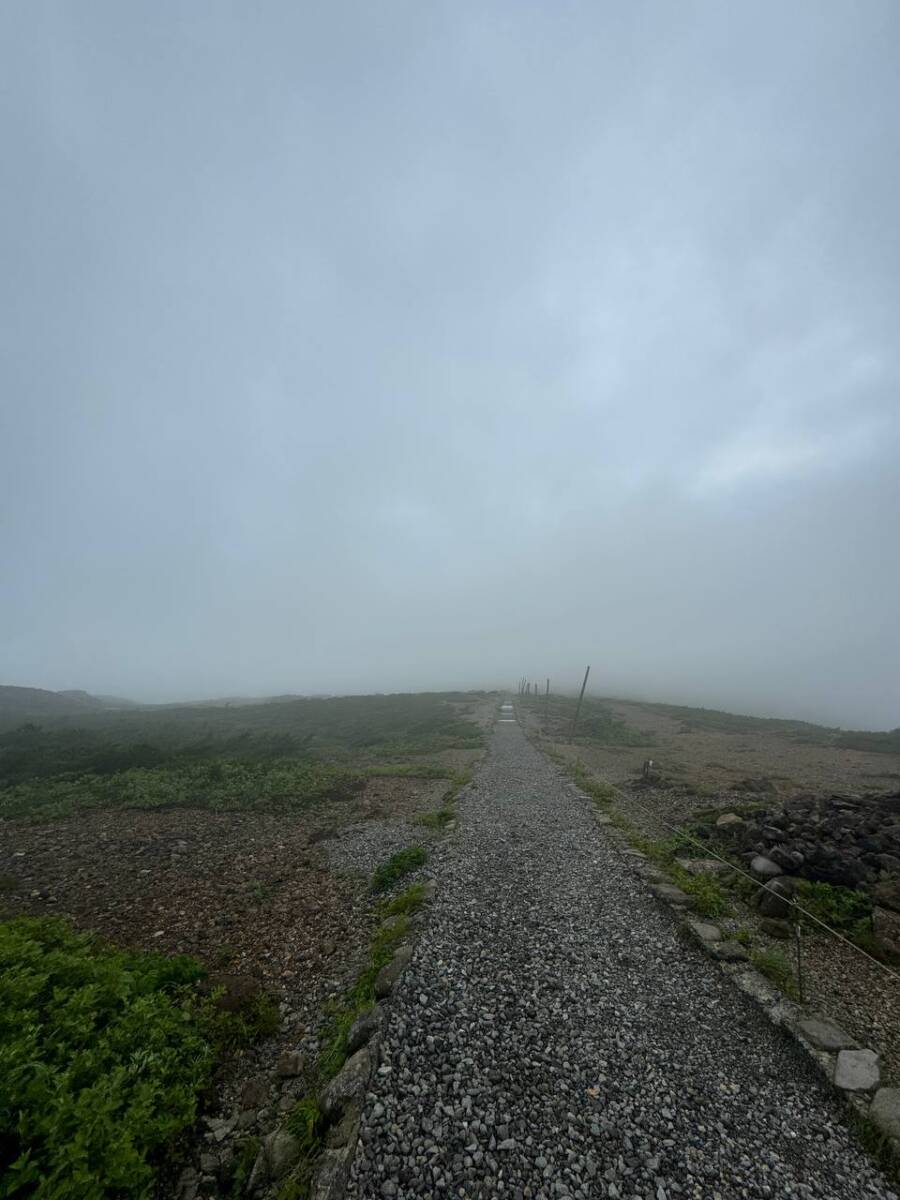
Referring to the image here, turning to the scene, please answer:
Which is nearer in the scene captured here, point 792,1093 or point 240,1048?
point 792,1093

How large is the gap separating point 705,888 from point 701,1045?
5337 millimetres

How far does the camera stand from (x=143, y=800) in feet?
66.7

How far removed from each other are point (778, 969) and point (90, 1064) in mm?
11299

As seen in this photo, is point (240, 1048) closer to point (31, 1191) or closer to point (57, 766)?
point (31, 1191)

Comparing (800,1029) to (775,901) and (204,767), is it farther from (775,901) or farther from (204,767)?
(204,767)

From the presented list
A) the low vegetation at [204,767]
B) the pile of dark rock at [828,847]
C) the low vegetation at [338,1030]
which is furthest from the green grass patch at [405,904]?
the low vegetation at [204,767]

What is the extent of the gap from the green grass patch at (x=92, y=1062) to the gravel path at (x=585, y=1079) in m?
2.52

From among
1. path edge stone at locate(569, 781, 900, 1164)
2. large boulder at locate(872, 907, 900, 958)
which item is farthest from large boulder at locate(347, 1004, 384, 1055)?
large boulder at locate(872, 907, 900, 958)

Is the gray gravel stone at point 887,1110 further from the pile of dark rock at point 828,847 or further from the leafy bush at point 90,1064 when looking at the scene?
the leafy bush at point 90,1064

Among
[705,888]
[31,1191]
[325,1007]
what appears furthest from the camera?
[705,888]

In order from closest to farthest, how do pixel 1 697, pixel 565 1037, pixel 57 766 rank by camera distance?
pixel 565 1037, pixel 57 766, pixel 1 697

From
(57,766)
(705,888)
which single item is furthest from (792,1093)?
(57,766)

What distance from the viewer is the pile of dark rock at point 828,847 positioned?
11.0 m

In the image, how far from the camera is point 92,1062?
5.47 meters
